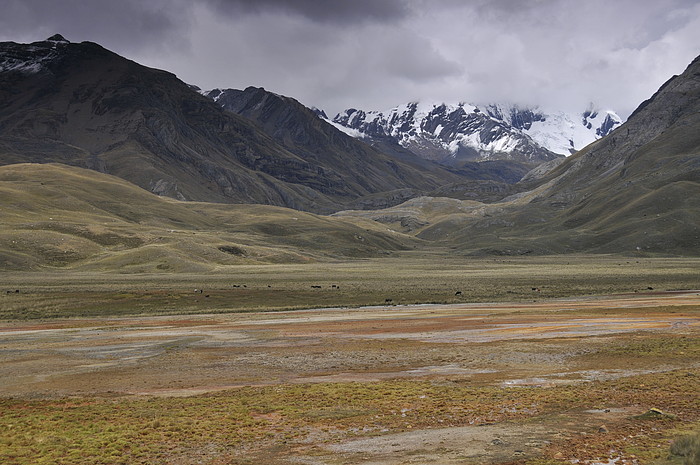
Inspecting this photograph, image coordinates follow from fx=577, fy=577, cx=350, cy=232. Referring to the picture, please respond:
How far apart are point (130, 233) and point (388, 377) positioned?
15397cm

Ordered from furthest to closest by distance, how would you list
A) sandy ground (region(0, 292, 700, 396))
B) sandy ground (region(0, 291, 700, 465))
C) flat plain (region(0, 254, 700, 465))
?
sandy ground (region(0, 292, 700, 396))
sandy ground (region(0, 291, 700, 465))
flat plain (region(0, 254, 700, 465))

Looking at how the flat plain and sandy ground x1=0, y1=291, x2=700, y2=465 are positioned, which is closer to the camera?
the flat plain

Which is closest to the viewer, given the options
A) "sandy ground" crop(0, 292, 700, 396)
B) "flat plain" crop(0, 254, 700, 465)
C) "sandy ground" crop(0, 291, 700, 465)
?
"flat plain" crop(0, 254, 700, 465)

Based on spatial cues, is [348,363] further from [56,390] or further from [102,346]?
[102,346]

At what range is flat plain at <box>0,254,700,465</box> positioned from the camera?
1794cm

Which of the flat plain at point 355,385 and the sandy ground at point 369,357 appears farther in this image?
the sandy ground at point 369,357

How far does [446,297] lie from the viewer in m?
80.1

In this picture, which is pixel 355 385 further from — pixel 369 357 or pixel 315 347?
pixel 315 347

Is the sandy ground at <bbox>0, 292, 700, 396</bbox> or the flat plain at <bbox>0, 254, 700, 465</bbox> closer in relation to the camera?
the flat plain at <bbox>0, 254, 700, 465</bbox>

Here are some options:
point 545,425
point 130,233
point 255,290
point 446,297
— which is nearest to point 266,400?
point 545,425

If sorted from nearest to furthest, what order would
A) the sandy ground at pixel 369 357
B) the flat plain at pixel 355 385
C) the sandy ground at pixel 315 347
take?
the flat plain at pixel 355 385 < the sandy ground at pixel 369 357 < the sandy ground at pixel 315 347

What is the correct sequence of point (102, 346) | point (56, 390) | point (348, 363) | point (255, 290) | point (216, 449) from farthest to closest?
point (255, 290) → point (102, 346) → point (348, 363) → point (56, 390) → point (216, 449)

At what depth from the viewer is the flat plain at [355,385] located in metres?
17.9


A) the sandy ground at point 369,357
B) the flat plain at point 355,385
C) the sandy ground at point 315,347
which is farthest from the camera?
the sandy ground at point 315,347
